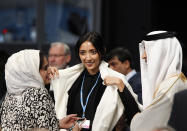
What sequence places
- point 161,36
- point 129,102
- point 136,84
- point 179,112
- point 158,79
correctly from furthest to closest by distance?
point 136,84, point 129,102, point 161,36, point 158,79, point 179,112

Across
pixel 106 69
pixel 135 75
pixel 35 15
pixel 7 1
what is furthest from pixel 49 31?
pixel 106 69

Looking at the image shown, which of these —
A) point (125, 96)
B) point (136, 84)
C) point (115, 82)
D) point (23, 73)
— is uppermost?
point (23, 73)

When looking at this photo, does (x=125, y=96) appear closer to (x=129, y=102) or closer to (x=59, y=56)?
(x=129, y=102)

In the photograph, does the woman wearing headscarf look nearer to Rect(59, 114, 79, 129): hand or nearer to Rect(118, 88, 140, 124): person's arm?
Rect(118, 88, 140, 124): person's arm

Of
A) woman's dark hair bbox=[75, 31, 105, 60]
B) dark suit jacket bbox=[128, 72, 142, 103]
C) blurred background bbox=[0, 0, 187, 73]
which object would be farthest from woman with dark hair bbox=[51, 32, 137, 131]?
blurred background bbox=[0, 0, 187, 73]

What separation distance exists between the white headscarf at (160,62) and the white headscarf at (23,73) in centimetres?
92

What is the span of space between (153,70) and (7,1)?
19.9 feet

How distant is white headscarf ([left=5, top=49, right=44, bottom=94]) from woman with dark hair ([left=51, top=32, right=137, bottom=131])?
0.50 metres

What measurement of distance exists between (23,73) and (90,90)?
29.2 inches

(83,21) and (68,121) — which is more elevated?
(83,21)

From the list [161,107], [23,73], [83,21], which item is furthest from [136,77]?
[83,21]

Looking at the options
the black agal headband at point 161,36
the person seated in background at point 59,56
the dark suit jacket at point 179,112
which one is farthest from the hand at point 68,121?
the person seated in background at point 59,56

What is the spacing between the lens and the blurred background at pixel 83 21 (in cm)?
927

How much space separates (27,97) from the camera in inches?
156
